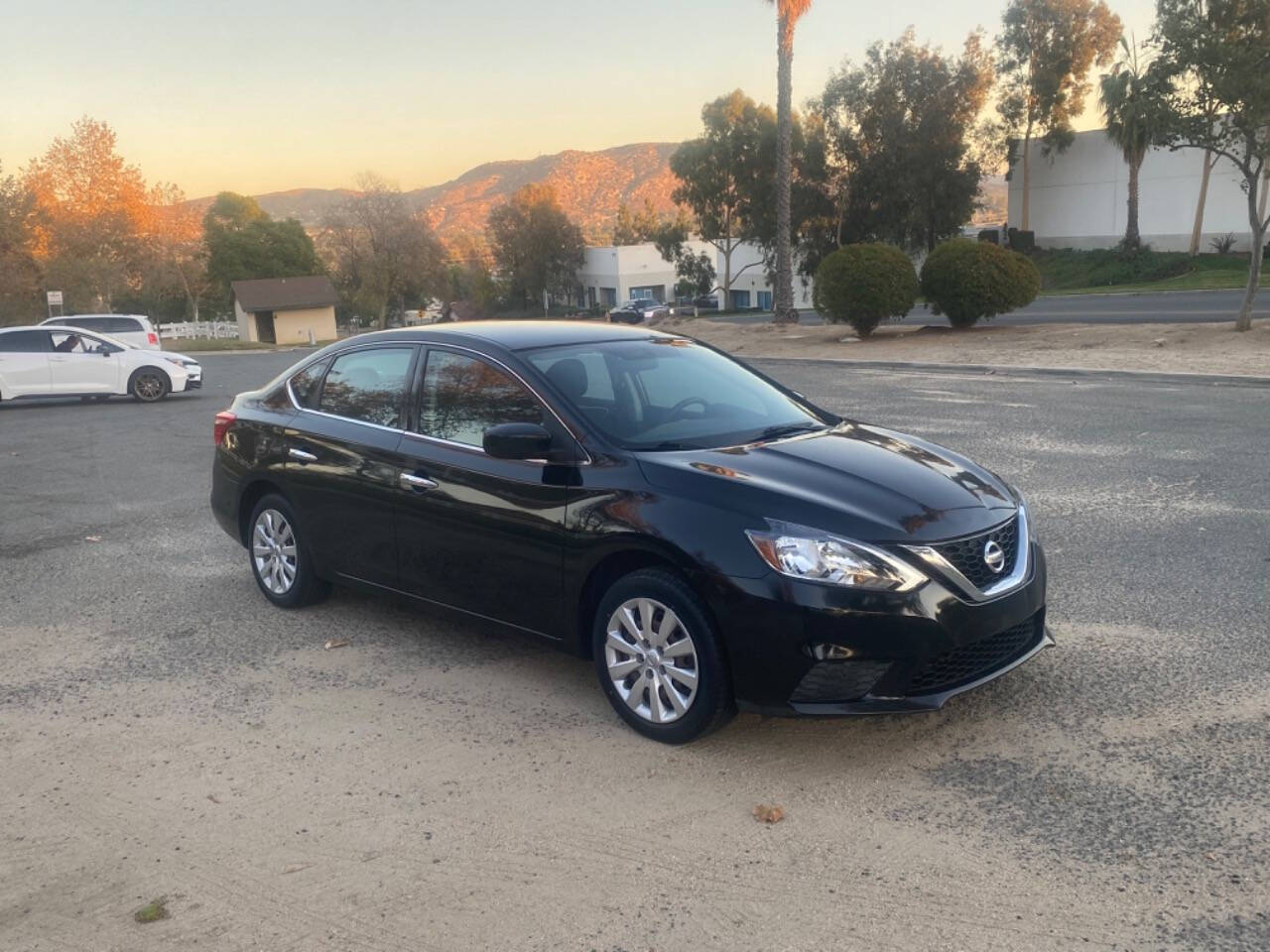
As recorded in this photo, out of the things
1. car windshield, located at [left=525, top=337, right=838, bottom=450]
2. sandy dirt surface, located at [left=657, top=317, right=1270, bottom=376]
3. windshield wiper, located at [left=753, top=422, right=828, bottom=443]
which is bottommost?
sandy dirt surface, located at [left=657, top=317, right=1270, bottom=376]

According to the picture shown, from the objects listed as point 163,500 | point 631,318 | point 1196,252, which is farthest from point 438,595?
point 1196,252

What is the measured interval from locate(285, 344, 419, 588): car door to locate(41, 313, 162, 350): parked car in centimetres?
2475

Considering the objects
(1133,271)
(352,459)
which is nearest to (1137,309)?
(1133,271)

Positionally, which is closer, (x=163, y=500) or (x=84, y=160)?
(x=163, y=500)

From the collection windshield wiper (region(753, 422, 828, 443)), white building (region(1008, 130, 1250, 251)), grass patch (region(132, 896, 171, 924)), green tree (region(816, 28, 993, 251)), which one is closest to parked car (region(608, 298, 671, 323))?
green tree (region(816, 28, 993, 251))

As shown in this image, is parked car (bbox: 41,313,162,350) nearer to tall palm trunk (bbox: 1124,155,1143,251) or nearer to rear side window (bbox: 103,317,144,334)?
rear side window (bbox: 103,317,144,334)

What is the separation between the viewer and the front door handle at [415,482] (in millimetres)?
5633

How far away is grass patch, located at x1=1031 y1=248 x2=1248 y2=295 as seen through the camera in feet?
137

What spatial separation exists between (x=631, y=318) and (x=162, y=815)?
158 ft

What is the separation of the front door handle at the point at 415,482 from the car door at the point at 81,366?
59.3 feet

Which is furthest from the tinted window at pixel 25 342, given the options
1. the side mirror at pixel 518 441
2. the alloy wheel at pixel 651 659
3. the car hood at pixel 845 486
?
the alloy wheel at pixel 651 659

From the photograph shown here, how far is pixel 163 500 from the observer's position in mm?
10734

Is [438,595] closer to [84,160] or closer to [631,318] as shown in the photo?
[631,318]

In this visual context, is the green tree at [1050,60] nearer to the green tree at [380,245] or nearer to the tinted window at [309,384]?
the green tree at [380,245]
